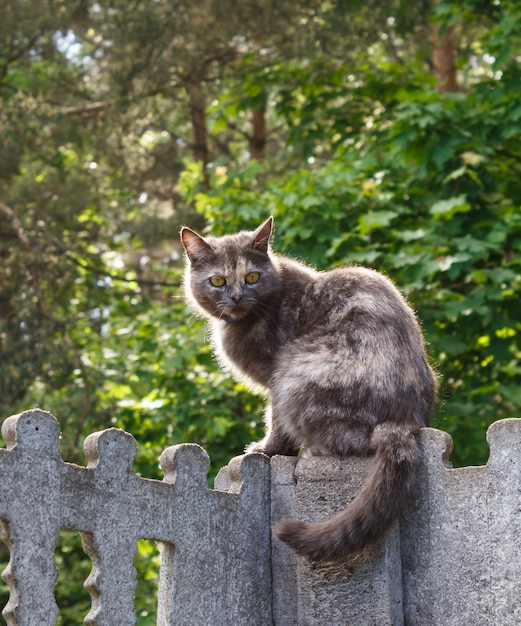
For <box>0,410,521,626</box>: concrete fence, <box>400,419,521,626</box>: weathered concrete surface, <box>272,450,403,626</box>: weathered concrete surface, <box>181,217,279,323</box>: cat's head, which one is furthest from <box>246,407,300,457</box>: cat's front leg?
<box>400,419,521,626</box>: weathered concrete surface

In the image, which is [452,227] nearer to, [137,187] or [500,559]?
[500,559]

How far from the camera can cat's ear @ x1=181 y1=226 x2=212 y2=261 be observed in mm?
4996

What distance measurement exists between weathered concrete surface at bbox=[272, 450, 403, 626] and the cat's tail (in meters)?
0.16

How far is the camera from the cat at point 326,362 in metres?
3.89

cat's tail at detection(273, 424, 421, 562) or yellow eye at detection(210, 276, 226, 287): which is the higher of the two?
yellow eye at detection(210, 276, 226, 287)

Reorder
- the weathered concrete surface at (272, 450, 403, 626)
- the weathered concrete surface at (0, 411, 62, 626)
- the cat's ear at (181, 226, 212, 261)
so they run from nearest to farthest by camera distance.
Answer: the weathered concrete surface at (0, 411, 62, 626)
the weathered concrete surface at (272, 450, 403, 626)
the cat's ear at (181, 226, 212, 261)

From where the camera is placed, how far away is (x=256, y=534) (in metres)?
4.25

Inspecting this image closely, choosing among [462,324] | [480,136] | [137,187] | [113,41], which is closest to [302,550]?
[462,324]

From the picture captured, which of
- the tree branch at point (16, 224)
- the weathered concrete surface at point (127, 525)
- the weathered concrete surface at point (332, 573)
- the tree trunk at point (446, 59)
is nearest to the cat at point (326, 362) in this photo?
the weathered concrete surface at point (332, 573)

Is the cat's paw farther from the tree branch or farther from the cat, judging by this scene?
the tree branch

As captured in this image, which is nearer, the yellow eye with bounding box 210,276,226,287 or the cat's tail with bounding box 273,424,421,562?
the cat's tail with bounding box 273,424,421,562

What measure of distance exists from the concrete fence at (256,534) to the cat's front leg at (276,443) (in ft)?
0.38

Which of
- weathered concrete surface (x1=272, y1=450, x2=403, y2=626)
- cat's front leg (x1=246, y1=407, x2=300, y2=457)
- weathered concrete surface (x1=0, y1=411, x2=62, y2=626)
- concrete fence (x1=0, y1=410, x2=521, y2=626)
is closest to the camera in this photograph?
weathered concrete surface (x1=0, y1=411, x2=62, y2=626)

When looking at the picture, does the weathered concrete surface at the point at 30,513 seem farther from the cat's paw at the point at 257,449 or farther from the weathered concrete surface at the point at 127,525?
the cat's paw at the point at 257,449
